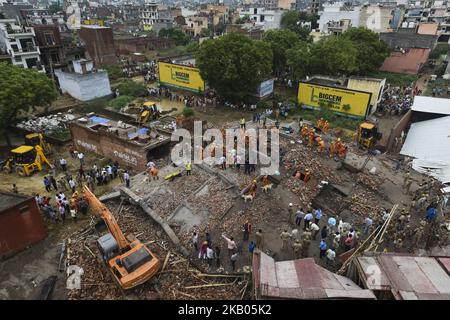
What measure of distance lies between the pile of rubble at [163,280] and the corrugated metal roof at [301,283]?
2.41m

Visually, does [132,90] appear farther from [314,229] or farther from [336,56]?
[314,229]

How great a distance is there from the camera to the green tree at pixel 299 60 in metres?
37.5

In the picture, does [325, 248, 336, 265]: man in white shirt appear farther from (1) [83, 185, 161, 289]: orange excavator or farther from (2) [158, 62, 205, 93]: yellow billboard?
(2) [158, 62, 205, 93]: yellow billboard

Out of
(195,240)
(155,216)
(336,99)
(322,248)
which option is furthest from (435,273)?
(336,99)

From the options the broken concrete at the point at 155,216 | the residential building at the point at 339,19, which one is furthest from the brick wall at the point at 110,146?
the residential building at the point at 339,19

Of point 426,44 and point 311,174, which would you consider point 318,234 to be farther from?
point 426,44

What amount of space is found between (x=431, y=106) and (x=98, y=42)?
2011 inches

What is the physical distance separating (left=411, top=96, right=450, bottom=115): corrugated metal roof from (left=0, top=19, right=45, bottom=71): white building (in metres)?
48.9

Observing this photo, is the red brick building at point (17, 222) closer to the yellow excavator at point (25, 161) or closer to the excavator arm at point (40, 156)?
the yellow excavator at point (25, 161)

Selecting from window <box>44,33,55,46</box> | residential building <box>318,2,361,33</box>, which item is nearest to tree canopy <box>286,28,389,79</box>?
residential building <box>318,2,361,33</box>

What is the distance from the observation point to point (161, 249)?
14586mm

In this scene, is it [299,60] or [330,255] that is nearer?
[330,255]

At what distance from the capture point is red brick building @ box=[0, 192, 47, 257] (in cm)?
1413

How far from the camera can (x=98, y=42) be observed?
51500 millimetres
